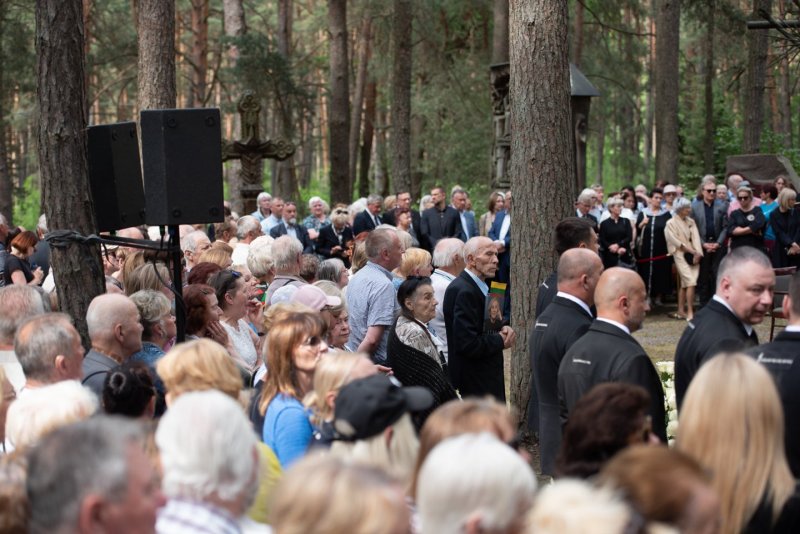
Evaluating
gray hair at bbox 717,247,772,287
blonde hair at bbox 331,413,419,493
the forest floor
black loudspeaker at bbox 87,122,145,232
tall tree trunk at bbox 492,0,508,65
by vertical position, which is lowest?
the forest floor

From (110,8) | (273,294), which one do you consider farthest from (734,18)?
(273,294)

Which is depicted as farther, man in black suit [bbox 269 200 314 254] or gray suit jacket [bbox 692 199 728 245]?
gray suit jacket [bbox 692 199 728 245]

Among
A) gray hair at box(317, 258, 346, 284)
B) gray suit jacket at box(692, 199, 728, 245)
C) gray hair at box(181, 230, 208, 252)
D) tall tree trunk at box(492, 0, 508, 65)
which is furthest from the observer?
tall tree trunk at box(492, 0, 508, 65)

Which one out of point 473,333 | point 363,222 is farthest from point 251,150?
point 473,333

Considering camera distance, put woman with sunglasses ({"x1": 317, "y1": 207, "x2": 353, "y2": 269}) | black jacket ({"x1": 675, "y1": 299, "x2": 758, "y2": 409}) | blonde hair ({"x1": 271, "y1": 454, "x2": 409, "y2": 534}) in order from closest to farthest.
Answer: blonde hair ({"x1": 271, "y1": 454, "x2": 409, "y2": 534}) < black jacket ({"x1": 675, "y1": 299, "x2": 758, "y2": 409}) < woman with sunglasses ({"x1": 317, "y1": 207, "x2": 353, "y2": 269})

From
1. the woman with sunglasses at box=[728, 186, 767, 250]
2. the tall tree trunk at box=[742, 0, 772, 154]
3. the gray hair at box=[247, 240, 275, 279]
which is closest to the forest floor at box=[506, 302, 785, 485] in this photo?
the woman with sunglasses at box=[728, 186, 767, 250]

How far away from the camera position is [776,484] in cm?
361

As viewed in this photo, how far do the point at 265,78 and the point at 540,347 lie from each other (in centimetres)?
1906

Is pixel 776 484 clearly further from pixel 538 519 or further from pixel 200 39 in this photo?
pixel 200 39

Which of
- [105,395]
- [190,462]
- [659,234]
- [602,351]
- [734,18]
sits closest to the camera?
[190,462]

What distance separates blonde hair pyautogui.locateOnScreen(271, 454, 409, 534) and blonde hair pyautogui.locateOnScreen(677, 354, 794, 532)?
1.28 metres

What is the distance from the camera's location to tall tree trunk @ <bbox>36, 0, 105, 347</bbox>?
7129 mm

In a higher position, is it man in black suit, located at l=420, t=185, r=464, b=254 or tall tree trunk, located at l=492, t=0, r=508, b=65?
tall tree trunk, located at l=492, t=0, r=508, b=65

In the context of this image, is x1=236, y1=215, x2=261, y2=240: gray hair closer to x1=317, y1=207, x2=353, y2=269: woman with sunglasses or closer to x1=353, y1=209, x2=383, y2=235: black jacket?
x1=317, y1=207, x2=353, y2=269: woman with sunglasses
